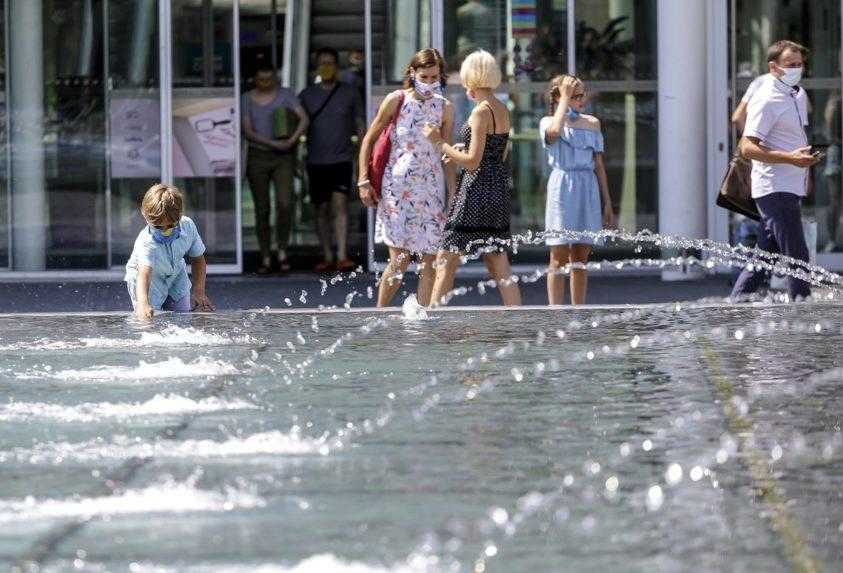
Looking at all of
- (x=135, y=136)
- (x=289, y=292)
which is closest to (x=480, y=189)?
(x=289, y=292)

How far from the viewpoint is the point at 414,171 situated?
1084 cm

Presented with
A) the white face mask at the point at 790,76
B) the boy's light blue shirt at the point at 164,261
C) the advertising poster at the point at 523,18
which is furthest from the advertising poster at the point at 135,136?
the boy's light blue shirt at the point at 164,261

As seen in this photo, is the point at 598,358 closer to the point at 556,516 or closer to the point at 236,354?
the point at 236,354

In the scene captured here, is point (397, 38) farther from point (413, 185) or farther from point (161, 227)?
point (161, 227)

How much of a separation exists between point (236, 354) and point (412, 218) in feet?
12.1

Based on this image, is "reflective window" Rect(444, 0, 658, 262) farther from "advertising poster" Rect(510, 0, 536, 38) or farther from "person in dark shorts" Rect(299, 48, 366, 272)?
"person in dark shorts" Rect(299, 48, 366, 272)

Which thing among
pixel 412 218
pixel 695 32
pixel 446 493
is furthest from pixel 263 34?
pixel 446 493

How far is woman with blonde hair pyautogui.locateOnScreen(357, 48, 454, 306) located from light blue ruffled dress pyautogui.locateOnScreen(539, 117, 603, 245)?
2.04 ft

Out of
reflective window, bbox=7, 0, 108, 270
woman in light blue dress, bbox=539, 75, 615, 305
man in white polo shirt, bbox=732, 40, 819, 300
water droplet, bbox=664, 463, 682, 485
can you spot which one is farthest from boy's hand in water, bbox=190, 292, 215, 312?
reflective window, bbox=7, 0, 108, 270

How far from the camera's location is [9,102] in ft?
51.6

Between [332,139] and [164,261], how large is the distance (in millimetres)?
7356

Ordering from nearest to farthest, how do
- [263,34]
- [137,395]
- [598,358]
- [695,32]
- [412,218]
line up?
[137,395] → [598,358] → [412,218] → [695,32] → [263,34]

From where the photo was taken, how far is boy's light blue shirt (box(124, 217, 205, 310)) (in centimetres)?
873

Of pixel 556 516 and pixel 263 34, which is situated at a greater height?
pixel 263 34
